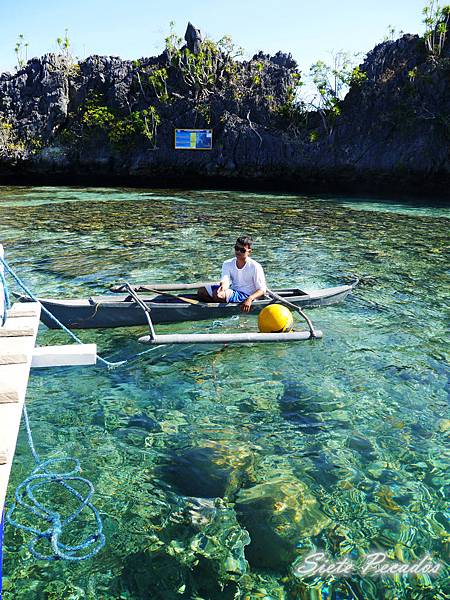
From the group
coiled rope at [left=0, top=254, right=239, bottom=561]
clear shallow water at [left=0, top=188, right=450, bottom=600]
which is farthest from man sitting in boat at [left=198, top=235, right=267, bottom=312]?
coiled rope at [left=0, top=254, right=239, bottom=561]

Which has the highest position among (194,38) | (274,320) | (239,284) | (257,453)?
(194,38)

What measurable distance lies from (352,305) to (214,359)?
4.08 meters

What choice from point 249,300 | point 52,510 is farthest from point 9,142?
point 52,510

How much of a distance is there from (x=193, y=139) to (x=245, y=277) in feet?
114

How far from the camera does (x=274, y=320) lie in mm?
8023

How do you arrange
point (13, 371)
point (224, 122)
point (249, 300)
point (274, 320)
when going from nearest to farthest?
point (13, 371), point (274, 320), point (249, 300), point (224, 122)

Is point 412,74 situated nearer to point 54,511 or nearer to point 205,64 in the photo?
point 205,64

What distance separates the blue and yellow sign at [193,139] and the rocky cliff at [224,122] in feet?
1.52

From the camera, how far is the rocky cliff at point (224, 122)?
36438 mm

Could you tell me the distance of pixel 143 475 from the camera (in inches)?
204

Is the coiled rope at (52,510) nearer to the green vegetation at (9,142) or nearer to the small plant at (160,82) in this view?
the small plant at (160,82)

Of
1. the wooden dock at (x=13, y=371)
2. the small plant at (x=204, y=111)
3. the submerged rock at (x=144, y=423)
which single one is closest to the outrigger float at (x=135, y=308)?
the submerged rock at (x=144, y=423)

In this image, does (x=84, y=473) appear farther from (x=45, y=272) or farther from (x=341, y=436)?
(x=45, y=272)

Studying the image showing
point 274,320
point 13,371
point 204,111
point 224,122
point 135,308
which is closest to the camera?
point 13,371
